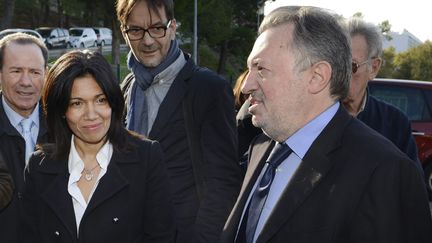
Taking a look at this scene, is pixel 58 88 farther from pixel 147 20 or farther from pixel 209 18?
pixel 209 18

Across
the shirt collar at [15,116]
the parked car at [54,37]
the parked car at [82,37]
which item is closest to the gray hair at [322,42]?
the shirt collar at [15,116]

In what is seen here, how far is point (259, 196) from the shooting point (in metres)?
2.12

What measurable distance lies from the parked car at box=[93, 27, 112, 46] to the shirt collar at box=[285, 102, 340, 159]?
1654 inches

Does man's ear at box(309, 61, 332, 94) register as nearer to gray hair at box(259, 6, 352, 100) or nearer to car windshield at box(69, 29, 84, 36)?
gray hair at box(259, 6, 352, 100)

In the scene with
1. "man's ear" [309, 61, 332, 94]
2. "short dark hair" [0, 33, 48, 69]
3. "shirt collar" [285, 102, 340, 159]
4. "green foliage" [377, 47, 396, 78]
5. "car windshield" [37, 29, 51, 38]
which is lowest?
"green foliage" [377, 47, 396, 78]

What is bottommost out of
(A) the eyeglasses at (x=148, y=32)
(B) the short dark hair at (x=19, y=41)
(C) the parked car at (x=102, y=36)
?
(C) the parked car at (x=102, y=36)

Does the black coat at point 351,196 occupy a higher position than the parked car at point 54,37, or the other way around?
the black coat at point 351,196

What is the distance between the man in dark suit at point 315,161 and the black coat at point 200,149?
0.42 metres

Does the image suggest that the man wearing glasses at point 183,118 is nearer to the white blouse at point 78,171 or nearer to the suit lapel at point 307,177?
the white blouse at point 78,171

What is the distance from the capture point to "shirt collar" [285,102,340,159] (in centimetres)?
202

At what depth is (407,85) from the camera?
820 centimetres

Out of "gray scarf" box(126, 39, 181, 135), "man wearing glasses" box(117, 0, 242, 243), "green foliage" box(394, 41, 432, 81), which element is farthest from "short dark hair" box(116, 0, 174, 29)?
"green foliage" box(394, 41, 432, 81)

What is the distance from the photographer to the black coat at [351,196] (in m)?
1.76

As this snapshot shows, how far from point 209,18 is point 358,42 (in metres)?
29.9
